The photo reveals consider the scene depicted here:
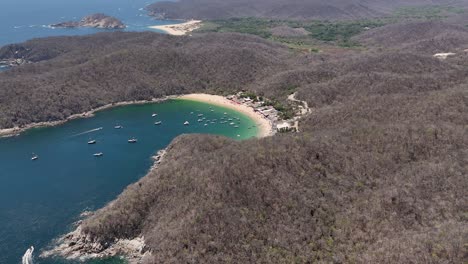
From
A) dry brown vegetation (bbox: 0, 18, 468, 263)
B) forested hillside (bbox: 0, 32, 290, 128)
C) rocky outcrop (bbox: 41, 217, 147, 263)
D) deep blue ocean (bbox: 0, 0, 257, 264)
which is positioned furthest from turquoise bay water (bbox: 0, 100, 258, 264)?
dry brown vegetation (bbox: 0, 18, 468, 263)

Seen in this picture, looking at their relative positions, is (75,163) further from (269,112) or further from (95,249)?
(269,112)

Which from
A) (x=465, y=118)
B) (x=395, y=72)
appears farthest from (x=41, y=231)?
(x=395, y=72)

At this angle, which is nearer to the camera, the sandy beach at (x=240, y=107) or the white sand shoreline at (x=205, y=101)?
the sandy beach at (x=240, y=107)

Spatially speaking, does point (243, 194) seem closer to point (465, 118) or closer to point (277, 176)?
point (277, 176)

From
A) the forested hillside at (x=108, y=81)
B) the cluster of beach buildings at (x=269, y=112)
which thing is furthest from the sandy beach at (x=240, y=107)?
the forested hillside at (x=108, y=81)

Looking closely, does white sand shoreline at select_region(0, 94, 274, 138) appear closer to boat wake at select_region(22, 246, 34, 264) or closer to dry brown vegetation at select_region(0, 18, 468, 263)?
dry brown vegetation at select_region(0, 18, 468, 263)

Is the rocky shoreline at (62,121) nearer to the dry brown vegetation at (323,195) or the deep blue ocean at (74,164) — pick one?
the deep blue ocean at (74,164)
